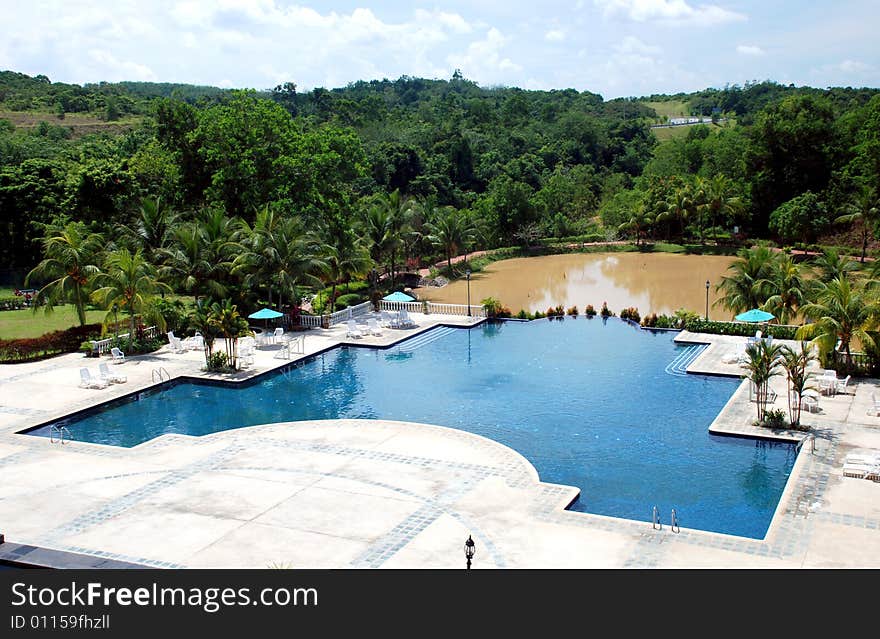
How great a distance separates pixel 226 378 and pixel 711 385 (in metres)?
15.6

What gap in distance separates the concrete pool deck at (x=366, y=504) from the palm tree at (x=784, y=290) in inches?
314

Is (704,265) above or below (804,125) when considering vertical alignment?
below

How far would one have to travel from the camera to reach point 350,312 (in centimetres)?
3853

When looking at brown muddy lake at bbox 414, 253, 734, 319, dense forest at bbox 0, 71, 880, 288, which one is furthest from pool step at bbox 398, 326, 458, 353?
dense forest at bbox 0, 71, 880, 288

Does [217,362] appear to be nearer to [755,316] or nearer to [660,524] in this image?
[660,524]

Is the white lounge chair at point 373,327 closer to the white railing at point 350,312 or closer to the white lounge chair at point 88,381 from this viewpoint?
the white railing at point 350,312

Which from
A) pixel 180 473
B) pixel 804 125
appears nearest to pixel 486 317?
pixel 180 473

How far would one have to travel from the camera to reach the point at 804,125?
60.7 meters

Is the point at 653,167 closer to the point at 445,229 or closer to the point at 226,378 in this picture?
the point at 445,229

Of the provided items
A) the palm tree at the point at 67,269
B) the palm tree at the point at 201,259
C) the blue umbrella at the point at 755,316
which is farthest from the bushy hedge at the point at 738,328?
the palm tree at the point at 67,269

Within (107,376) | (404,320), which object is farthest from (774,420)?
(107,376)

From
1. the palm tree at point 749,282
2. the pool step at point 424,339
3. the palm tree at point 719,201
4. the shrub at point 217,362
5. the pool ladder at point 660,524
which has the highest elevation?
the palm tree at point 719,201

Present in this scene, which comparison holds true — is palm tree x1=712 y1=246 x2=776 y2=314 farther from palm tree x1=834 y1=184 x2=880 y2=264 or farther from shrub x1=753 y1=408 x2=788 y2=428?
palm tree x1=834 y1=184 x2=880 y2=264

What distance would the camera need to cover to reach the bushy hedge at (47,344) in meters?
30.3
